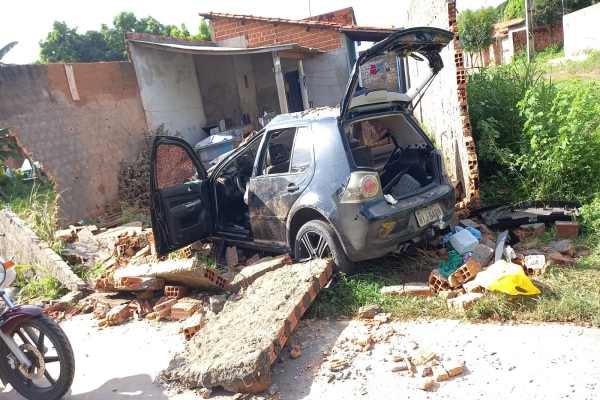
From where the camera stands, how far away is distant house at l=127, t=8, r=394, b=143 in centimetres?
1243

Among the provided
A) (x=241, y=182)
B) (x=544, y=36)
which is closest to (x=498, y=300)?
(x=241, y=182)

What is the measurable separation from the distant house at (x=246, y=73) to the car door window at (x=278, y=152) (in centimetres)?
694

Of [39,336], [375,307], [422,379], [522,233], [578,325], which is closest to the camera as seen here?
[422,379]

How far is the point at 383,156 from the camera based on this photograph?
17.3 ft

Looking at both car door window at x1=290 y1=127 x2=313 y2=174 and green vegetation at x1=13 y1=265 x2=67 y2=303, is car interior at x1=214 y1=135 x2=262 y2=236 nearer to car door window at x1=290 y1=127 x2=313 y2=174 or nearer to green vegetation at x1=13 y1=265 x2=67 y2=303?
car door window at x1=290 y1=127 x2=313 y2=174

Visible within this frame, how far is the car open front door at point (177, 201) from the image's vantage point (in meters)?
5.36

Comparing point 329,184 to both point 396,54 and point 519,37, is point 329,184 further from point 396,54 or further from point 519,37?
point 519,37

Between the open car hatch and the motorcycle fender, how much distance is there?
9.65 feet

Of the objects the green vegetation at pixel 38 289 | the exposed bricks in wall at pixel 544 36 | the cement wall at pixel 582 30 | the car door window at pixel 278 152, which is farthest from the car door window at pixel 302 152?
the exposed bricks in wall at pixel 544 36

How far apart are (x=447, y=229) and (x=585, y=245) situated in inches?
49.6

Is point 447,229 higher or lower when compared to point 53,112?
lower

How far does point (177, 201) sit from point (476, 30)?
33.5 m

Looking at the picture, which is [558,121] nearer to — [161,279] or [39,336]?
[161,279]

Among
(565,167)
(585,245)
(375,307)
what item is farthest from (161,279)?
(565,167)
